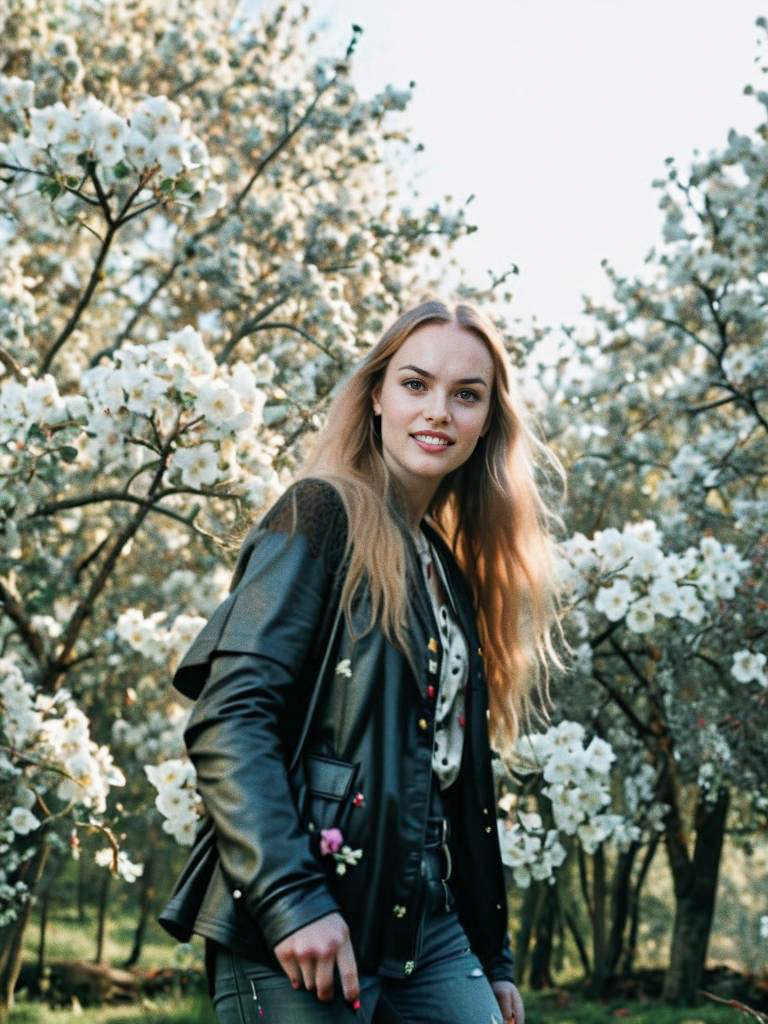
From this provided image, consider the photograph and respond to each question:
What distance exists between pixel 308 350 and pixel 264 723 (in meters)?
4.96

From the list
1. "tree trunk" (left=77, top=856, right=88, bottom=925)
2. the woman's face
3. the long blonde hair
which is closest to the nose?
the woman's face

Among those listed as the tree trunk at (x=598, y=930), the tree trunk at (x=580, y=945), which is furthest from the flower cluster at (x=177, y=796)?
the tree trunk at (x=580, y=945)

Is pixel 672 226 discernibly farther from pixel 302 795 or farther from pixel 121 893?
pixel 121 893

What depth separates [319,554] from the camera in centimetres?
187

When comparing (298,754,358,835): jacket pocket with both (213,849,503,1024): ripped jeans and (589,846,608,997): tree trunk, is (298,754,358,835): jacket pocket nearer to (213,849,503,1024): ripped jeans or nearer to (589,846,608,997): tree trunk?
(213,849,503,1024): ripped jeans

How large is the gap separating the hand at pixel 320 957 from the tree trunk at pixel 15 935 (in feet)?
12.5

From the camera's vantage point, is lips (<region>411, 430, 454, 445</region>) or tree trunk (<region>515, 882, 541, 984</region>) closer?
lips (<region>411, 430, 454, 445</region>)

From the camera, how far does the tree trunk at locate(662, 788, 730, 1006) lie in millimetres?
8398

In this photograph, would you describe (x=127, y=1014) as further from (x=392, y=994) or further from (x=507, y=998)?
(x=392, y=994)

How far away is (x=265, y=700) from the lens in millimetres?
1724

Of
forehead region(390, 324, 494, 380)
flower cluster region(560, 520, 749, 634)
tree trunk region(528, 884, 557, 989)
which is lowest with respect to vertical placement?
tree trunk region(528, 884, 557, 989)

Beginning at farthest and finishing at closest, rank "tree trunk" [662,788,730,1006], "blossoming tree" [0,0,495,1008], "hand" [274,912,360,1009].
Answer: "tree trunk" [662,788,730,1006] → "blossoming tree" [0,0,495,1008] → "hand" [274,912,360,1009]

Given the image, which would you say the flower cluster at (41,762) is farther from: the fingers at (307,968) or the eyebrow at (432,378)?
the fingers at (307,968)

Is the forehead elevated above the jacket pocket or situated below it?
above
